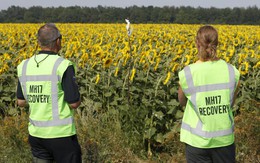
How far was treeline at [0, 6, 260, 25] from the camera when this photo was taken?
59.3 m

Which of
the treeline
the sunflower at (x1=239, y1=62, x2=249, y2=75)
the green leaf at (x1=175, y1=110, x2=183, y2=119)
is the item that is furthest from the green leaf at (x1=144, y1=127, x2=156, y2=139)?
the treeline

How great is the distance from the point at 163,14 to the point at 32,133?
59559mm

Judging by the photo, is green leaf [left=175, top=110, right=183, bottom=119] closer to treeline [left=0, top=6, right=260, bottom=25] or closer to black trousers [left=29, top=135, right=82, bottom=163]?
black trousers [left=29, top=135, right=82, bottom=163]

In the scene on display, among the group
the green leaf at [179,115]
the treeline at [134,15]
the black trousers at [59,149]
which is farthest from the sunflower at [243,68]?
the treeline at [134,15]

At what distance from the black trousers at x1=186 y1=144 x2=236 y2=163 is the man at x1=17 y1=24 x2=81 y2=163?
90 centimetres

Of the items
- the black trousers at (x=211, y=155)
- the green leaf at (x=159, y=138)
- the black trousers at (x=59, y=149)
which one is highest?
the black trousers at (x=211, y=155)

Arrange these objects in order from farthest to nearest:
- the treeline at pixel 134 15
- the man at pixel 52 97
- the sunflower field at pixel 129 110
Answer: the treeline at pixel 134 15, the sunflower field at pixel 129 110, the man at pixel 52 97

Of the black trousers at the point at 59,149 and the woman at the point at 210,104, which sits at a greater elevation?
the woman at the point at 210,104

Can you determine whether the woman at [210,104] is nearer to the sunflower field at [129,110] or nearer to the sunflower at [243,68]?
the sunflower field at [129,110]

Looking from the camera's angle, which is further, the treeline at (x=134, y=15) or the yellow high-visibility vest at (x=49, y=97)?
the treeline at (x=134, y=15)

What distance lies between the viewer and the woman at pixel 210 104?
2992mm

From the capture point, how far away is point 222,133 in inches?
120

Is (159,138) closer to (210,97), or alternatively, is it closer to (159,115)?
(159,115)

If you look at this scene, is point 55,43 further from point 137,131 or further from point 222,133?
point 137,131
